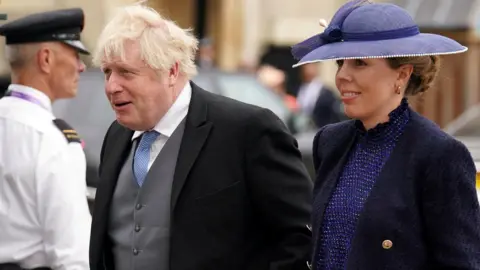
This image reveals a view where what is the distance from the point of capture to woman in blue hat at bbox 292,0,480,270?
148 inches

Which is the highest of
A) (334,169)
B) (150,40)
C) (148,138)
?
(150,40)

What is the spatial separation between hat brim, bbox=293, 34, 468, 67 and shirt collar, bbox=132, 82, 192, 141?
0.68m

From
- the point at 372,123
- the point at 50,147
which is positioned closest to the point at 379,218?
the point at 372,123

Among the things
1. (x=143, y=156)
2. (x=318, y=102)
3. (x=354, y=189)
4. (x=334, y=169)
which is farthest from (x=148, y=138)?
(x=318, y=102)

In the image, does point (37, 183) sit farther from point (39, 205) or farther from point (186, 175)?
point (186, 175)

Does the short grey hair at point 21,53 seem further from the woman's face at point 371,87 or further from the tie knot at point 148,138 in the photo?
the woman's face at point 371,87

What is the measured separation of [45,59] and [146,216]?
1.25 metres

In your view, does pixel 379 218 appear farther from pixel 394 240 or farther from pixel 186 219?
pixel 186 219

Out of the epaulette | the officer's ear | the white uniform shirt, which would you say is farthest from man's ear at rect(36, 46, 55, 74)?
the white uniform shirt

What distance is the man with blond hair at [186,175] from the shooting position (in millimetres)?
4363

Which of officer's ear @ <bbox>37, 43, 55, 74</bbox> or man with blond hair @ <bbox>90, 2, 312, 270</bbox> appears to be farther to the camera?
officer's ear @ <bbox>37, 43, 55, 74</bbox>

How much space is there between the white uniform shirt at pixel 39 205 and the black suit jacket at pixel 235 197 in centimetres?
47

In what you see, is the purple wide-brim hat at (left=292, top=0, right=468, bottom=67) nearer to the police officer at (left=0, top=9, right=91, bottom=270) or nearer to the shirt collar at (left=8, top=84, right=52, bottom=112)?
the police officer at (left=0, top=9, right=91, bottom=270)

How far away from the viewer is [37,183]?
4.97m
